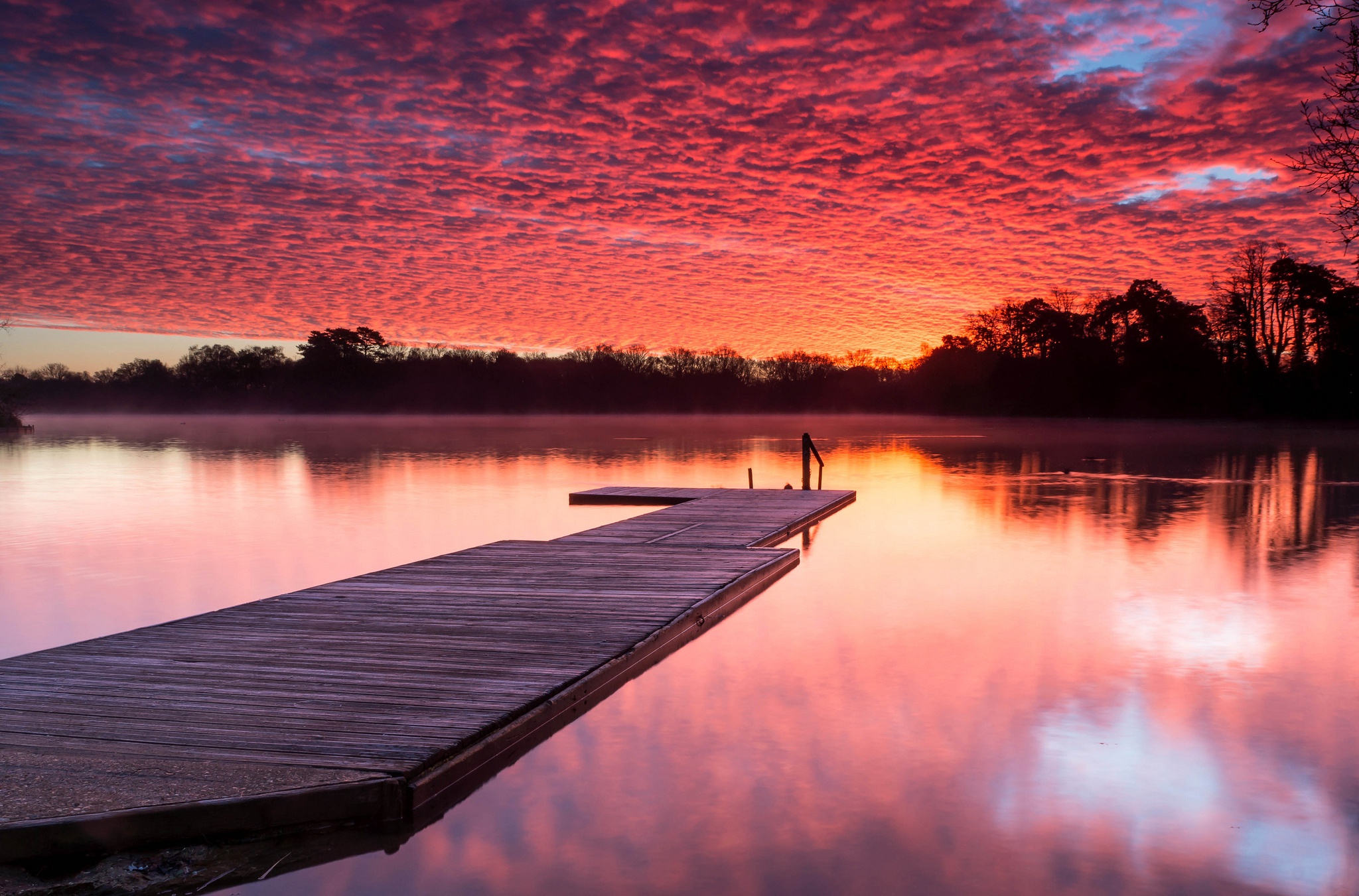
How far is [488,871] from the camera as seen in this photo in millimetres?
3660

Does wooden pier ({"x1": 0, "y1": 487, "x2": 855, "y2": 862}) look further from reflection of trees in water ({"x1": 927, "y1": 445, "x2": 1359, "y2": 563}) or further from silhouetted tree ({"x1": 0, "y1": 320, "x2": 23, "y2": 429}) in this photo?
silhouetted tree ({"x1": 0, "y1": 320, "x2": 23, "y2": 429})

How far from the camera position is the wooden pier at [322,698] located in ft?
11.7

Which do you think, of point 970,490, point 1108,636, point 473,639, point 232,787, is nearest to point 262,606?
point 473,639

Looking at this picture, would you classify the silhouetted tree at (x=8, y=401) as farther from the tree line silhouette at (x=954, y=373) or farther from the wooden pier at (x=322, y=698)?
the wooden pier at (x=322, y=698)

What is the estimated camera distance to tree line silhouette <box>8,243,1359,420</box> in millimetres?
51625

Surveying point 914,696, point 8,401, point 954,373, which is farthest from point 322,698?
point 954,373

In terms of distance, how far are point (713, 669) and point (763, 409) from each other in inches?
3350

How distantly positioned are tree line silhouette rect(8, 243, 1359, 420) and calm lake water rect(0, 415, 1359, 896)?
129 ft

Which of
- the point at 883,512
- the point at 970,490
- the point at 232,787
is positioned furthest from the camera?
the point at 970,490

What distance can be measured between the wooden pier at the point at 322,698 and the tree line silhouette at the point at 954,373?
48646mm

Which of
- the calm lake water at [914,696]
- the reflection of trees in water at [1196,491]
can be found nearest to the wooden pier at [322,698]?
the calm lake water at [914,696]

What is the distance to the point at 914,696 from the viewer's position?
5840mm

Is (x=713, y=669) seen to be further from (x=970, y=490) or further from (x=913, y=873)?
(x=970, y=490)

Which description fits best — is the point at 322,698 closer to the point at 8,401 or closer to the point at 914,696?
the point at 914,696
